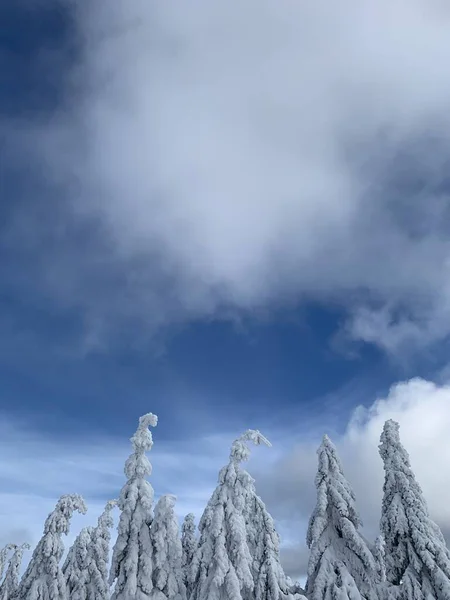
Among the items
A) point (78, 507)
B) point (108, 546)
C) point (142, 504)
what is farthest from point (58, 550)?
point (108, 546)

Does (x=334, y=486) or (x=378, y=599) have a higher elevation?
(x=334, y=486)

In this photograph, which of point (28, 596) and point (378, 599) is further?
point (28, 596)

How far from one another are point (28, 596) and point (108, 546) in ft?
43.7

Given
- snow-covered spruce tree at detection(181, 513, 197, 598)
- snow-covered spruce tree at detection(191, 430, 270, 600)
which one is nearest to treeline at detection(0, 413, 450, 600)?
snow-covered spruce tree at detection(191, 430, 270, 600)

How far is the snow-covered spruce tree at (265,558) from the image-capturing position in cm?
2688

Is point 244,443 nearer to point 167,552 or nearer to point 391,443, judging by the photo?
point 167,552

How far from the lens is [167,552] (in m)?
27.5

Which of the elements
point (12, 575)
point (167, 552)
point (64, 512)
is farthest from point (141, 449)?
point (12, 575)

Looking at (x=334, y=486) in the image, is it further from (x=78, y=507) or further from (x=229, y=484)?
(x=78, y=507)

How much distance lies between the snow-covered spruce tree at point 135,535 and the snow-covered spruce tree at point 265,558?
20.9 ft


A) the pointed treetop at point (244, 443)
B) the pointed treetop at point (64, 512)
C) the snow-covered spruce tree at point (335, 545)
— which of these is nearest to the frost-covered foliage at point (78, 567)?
the pointed treetop at point (64, 512)

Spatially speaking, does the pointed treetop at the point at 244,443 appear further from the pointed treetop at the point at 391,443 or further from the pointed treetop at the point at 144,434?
the pointed treetop at the point at 391,443

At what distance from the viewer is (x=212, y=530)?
25.4 meters

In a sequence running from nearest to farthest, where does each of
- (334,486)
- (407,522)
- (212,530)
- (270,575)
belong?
1. (212,530)
2. (270,575)
3. (407,522)
4. (334,486)
